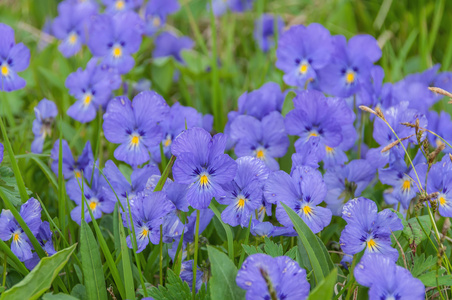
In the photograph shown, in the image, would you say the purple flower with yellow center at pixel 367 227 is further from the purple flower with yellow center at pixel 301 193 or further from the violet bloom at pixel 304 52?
the violet bloom at pixel 304 52

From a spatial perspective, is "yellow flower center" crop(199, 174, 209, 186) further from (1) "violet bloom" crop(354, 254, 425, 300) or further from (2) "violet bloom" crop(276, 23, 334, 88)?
(2) "violet bloom" crop(276, 23, 334, 88)

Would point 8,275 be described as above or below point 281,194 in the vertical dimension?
below

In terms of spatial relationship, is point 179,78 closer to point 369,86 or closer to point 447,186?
point 369,86

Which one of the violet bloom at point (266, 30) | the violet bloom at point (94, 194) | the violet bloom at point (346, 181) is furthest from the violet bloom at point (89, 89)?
the violet bloom at point (266, 30)

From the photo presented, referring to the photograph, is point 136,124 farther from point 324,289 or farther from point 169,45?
point 169,45

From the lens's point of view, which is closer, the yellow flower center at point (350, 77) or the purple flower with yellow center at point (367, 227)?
the purple flower with yellow center at point (367, 227)

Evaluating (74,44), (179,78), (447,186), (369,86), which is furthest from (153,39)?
(447,186)

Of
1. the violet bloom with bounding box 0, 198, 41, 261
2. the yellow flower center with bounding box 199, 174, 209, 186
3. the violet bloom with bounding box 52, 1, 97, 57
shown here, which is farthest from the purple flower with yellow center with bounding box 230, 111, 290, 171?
the violet bloom with bounding box 52, 1, 97, 57
